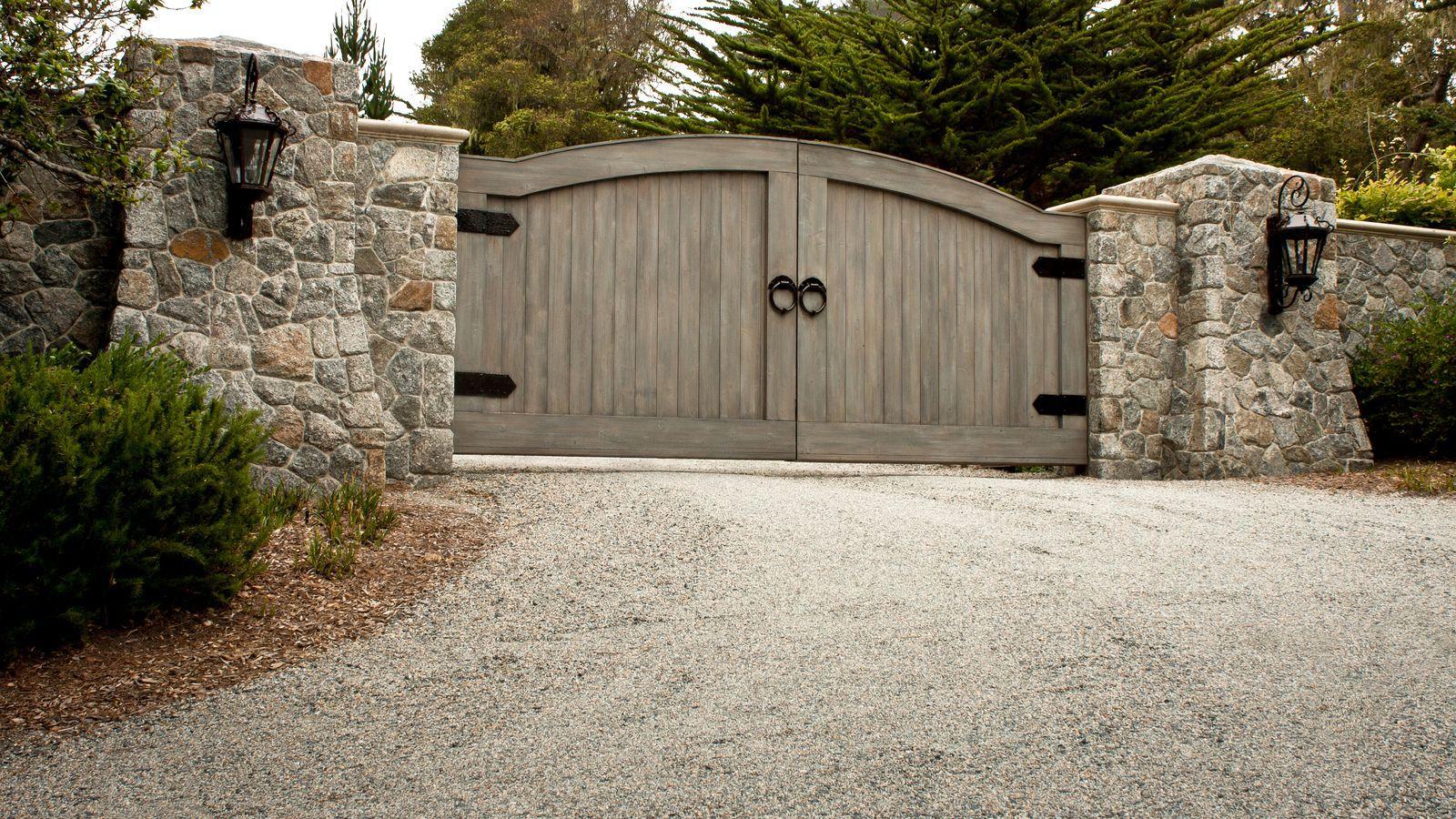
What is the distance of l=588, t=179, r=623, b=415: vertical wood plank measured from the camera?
6.61m

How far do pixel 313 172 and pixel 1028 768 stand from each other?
4.65m

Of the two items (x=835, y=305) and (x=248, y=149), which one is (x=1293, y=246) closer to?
(x=835, y=305)

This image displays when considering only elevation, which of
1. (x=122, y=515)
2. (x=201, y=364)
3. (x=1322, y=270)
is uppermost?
(x=1322, y=270)

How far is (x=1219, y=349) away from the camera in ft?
24.5

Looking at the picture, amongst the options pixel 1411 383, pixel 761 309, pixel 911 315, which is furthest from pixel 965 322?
pixel 1411 383

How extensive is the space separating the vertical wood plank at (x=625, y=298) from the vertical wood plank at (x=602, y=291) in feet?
0.07

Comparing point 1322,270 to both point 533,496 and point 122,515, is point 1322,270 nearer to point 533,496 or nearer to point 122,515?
point 533,496

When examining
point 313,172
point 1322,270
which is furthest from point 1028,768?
point 1322,270

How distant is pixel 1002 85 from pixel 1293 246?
12.8 ft

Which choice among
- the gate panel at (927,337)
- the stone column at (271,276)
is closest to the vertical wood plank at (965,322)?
the gate panel at (927,337)

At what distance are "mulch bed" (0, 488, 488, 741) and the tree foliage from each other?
2.00 m

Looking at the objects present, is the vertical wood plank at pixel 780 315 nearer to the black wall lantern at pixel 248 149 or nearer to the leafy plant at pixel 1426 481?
the black wall lantern at pixel 248 149

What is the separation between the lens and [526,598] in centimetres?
377

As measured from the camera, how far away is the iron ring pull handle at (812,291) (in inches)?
275
